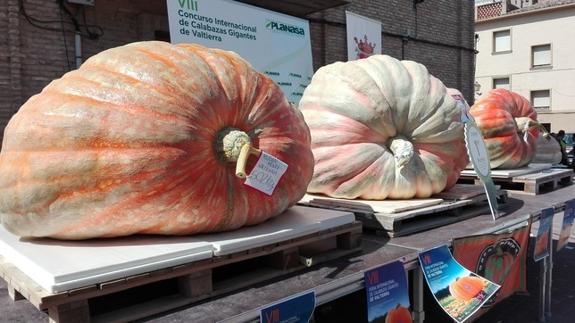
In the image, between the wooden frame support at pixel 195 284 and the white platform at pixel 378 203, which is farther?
the white platform at pixel 378 203

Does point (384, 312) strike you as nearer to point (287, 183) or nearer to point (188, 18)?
point (287, 183)

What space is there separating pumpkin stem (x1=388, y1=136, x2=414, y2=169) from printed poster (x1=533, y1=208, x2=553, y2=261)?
1.26m

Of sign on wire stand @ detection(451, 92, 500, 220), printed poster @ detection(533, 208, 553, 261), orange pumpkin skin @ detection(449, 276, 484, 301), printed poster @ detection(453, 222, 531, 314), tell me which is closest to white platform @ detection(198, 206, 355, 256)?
orange pumpkin skin @ detection(449, 276, 484, 301)

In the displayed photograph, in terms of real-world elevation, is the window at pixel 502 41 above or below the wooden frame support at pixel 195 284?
above

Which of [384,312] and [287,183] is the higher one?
[287,183]

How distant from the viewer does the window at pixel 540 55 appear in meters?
29.9

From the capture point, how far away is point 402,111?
11.0 feet

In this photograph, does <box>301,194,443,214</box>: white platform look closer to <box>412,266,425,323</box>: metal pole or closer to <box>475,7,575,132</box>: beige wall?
<box>412,266,425,323</box>: metal pole

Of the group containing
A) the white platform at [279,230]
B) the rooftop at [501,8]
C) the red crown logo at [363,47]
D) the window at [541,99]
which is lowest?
the white platform at [279,230]

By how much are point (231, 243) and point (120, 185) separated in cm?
47

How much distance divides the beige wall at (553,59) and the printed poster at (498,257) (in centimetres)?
2986

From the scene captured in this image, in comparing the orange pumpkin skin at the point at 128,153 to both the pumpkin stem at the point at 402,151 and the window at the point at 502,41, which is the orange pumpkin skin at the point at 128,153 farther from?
the window at the point at 502,41

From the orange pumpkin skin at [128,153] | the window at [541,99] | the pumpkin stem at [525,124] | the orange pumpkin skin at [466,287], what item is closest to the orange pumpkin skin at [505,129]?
the pumpkin stem at [525,124]

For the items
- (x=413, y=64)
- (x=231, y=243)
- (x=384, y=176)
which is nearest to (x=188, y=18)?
(x=413, y=64)
